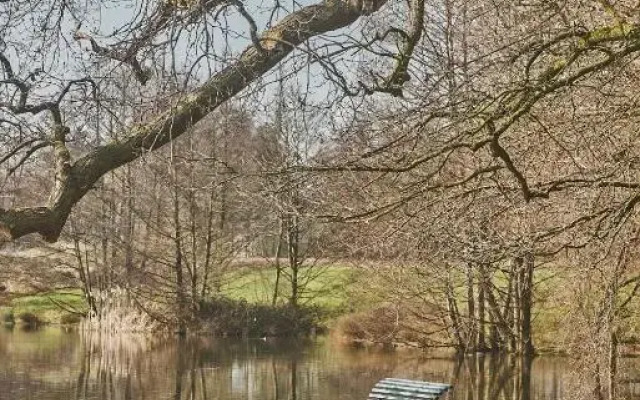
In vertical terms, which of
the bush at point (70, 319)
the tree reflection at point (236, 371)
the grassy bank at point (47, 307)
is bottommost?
the tree reflection at point (236, 371)

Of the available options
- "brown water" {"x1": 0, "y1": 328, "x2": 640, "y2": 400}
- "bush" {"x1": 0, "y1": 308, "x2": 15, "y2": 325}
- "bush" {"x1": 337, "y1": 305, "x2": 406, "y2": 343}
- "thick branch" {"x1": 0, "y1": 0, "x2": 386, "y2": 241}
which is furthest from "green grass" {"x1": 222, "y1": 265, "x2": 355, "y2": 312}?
"thick branch" {"x1": 0, "y1": 0, "x2": 386, "y2": 241}

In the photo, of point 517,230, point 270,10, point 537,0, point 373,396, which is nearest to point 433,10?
point 517,230

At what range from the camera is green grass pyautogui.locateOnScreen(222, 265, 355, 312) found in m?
23.4

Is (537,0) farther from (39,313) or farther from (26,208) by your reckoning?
(39,313)

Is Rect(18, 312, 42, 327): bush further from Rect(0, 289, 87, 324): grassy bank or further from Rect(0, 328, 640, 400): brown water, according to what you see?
Rect(0, 328, 640, 400): brown water

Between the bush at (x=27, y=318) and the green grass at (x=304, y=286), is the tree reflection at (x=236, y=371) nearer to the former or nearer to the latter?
the green grass at (x=304, y=286)

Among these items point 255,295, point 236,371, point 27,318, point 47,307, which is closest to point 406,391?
point 236,371

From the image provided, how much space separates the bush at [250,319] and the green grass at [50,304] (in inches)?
158

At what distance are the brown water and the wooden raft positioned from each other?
83 cm

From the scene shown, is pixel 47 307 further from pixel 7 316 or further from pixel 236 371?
pixel 236 371

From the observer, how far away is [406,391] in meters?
11.8

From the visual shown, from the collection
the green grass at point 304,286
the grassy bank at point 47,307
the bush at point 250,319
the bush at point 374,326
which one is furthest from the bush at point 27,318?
the bush at point 374,326

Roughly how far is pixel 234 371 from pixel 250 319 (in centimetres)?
647

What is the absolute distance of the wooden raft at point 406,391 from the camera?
1165 centimetres
